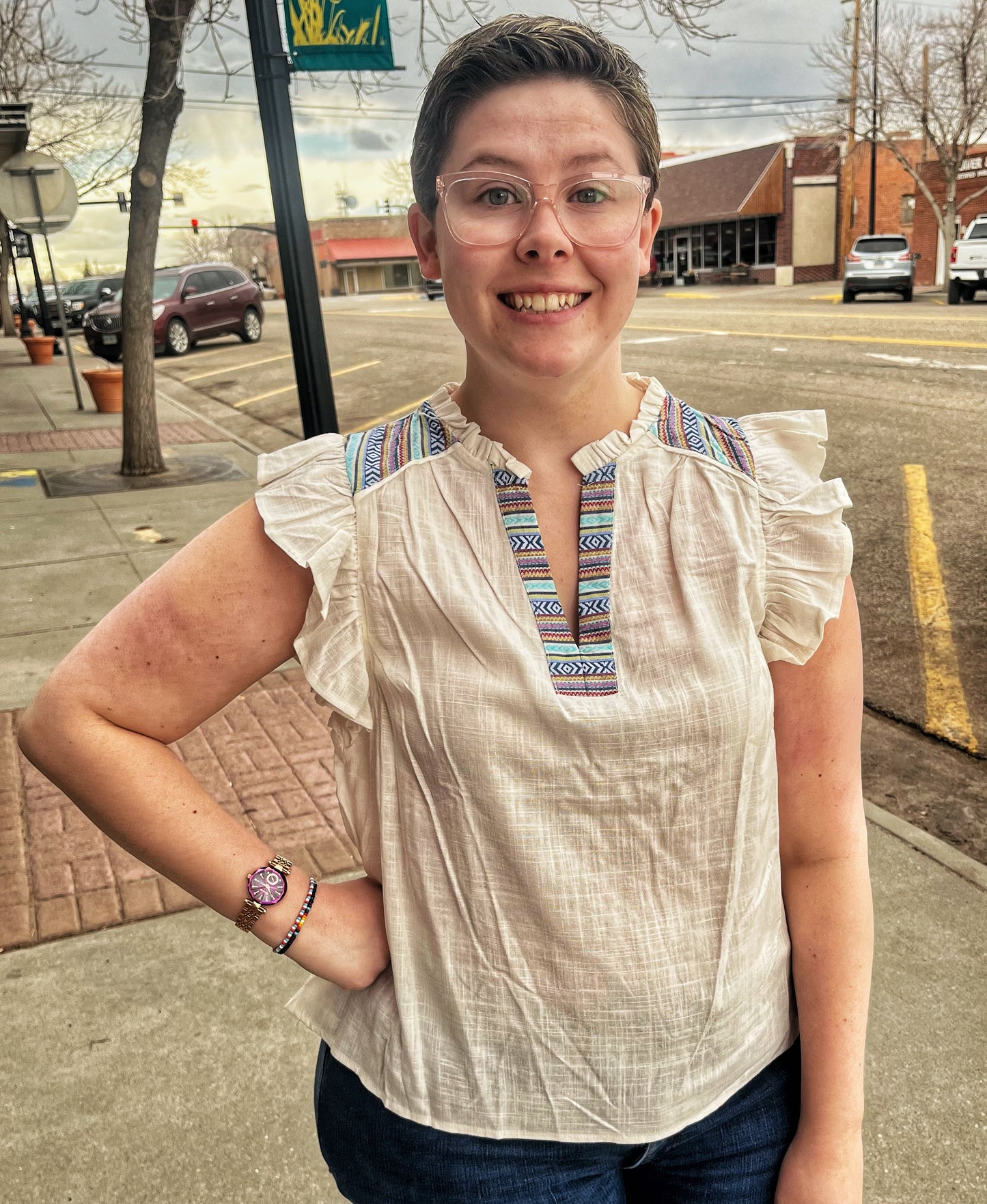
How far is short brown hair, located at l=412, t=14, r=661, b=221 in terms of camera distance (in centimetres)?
113

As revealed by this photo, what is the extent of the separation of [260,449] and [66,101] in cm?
1208

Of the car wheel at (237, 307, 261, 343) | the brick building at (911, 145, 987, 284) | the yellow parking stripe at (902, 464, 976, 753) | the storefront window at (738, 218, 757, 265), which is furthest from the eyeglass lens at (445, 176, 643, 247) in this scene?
the storefront window at (738, 218, 757, 265)

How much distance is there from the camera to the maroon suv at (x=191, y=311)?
22328 mm

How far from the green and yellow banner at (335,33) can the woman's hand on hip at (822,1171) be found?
4.95 metres

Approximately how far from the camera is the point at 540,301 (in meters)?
1.15

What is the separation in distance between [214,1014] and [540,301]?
236cm

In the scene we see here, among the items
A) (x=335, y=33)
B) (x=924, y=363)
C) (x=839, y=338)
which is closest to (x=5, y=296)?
(x=839, y=338)

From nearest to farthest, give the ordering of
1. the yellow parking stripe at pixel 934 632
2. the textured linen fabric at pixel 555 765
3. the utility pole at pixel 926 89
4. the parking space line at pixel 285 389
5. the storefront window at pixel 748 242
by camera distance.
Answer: the textured linen fabric at pixel 555 765 < the yellow parking stripe at pixel 934 632 < the parking space line at pixel 285 389 < the utility pole at pixel 926 89 < the storefront window at pixel 748 242

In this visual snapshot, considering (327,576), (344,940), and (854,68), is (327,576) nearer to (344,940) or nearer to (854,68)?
(344,940)

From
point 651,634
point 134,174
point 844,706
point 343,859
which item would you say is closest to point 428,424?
point 651,634

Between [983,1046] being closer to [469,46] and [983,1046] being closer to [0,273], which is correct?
[469,46]

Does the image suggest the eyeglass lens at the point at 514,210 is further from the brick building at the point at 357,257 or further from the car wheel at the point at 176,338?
the brick building at the point at 357,257

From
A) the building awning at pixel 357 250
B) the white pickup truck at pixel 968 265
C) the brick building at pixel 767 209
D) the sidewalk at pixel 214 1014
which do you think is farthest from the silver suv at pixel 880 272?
the building awning at pixel 357 250

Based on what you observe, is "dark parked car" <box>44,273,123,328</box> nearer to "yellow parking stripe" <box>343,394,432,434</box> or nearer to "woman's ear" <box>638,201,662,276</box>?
"yellow parking stripe" <box>343,394,432,434</box>
